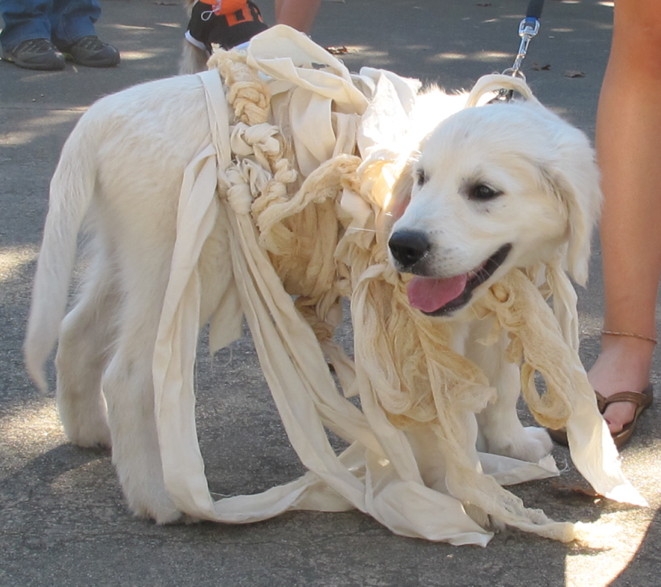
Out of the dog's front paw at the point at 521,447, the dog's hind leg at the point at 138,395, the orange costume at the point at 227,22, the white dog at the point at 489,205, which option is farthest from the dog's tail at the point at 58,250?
the orange costume at the point at 227,22

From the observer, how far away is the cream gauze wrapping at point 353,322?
2408 mm

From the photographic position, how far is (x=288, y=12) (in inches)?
159

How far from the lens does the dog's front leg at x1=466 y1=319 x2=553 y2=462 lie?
274 centimetres

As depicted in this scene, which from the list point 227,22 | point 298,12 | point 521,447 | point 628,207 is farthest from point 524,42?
point 227,22

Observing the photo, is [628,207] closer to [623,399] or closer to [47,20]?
[623,399]

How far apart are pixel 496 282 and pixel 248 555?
846mm

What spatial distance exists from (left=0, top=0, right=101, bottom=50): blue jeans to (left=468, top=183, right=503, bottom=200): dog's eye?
492 cm

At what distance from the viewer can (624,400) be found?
118 inches

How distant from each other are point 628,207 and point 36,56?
14.8 ft

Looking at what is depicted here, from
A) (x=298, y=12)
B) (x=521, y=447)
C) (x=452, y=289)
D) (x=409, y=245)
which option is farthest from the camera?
(x=298, y=12)

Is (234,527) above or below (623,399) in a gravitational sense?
below

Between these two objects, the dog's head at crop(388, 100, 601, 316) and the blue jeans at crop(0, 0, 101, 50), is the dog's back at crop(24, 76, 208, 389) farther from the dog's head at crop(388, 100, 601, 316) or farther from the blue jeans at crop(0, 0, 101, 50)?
the blue jeans at crop(0, 0, 101, 50)

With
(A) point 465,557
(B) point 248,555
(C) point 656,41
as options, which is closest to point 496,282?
(A) point 465,557

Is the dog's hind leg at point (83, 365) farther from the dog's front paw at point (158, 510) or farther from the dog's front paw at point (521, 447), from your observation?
the dog's front paw at point (521, 447)
